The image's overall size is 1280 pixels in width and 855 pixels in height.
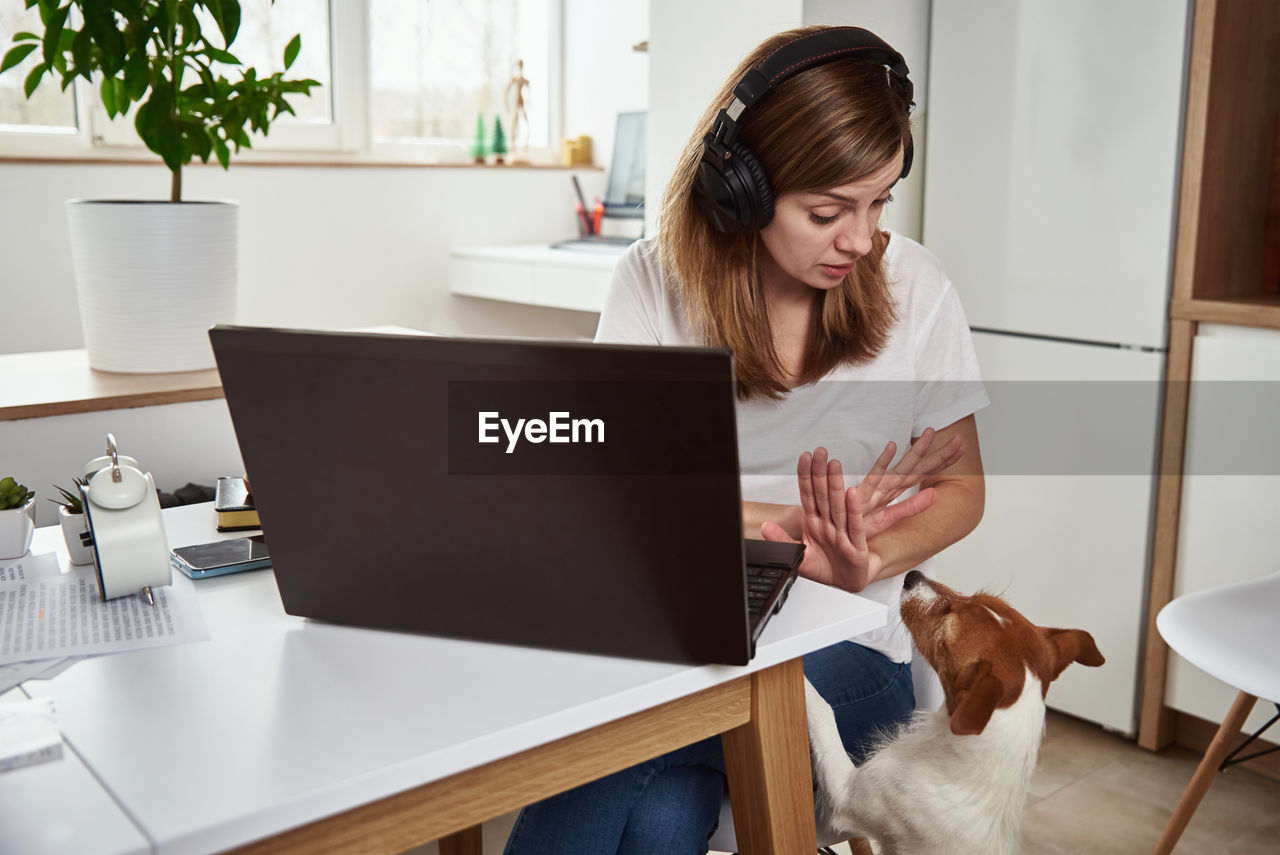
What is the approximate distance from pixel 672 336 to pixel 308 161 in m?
2.20

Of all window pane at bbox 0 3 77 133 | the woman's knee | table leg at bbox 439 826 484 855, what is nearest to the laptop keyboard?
the woman's knee

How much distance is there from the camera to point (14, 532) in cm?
106

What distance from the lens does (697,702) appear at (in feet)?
2.73

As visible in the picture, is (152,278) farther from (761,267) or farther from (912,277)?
(912,277)

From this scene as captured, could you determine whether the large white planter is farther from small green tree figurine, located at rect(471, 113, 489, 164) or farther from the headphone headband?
small green tree figurine, located at rect(471, 113, 489, 164)

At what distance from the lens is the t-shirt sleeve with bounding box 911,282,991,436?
1357 millimetres

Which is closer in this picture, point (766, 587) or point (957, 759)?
point (766, 587)

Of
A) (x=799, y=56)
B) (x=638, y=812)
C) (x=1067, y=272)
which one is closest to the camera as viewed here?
(x=638, y=812)

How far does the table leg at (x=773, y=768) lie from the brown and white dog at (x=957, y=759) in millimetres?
116

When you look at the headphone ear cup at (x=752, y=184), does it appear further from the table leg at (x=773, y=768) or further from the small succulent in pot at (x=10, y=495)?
the small succulent in pot at (x=10, y=495)

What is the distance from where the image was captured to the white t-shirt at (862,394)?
1351 millimetres

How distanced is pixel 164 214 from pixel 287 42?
61.2 inches

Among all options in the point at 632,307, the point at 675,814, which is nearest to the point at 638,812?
the point at 675,814

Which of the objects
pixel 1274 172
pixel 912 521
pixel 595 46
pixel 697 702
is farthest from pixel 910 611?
pixel 595 46
